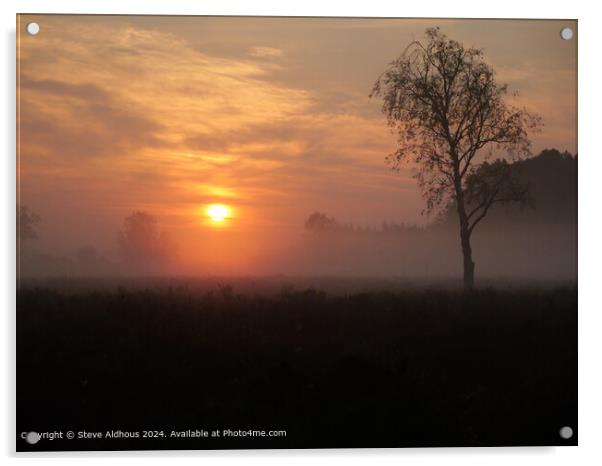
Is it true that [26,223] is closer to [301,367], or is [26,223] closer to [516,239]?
[301,367]

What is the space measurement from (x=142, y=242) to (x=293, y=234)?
1.56 m

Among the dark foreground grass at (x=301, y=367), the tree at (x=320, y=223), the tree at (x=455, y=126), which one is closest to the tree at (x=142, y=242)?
the dark foreground grass at (x=301, y=367)

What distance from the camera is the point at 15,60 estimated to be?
7.37 metres

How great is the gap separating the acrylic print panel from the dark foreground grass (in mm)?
22

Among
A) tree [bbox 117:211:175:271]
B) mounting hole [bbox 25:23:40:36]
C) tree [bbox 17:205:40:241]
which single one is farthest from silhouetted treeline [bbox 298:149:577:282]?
mounting hole [bbox 25:23:40:36]

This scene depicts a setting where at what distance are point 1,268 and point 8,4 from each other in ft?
9.06

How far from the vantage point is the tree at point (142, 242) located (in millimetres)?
7289

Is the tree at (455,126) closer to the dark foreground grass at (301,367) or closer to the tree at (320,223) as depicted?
the dark foreground grass at (301,367)

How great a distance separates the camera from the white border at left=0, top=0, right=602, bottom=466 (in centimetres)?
730

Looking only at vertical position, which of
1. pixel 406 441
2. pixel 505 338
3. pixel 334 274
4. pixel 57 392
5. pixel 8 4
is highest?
pixel 8 4

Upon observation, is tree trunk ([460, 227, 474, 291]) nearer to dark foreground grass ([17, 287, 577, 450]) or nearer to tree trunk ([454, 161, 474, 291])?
tree trunk ([454, 161, 474, 291])

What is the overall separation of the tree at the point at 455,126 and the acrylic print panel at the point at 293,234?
0.08 feet

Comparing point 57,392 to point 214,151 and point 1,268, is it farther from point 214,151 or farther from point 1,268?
point 214,151
